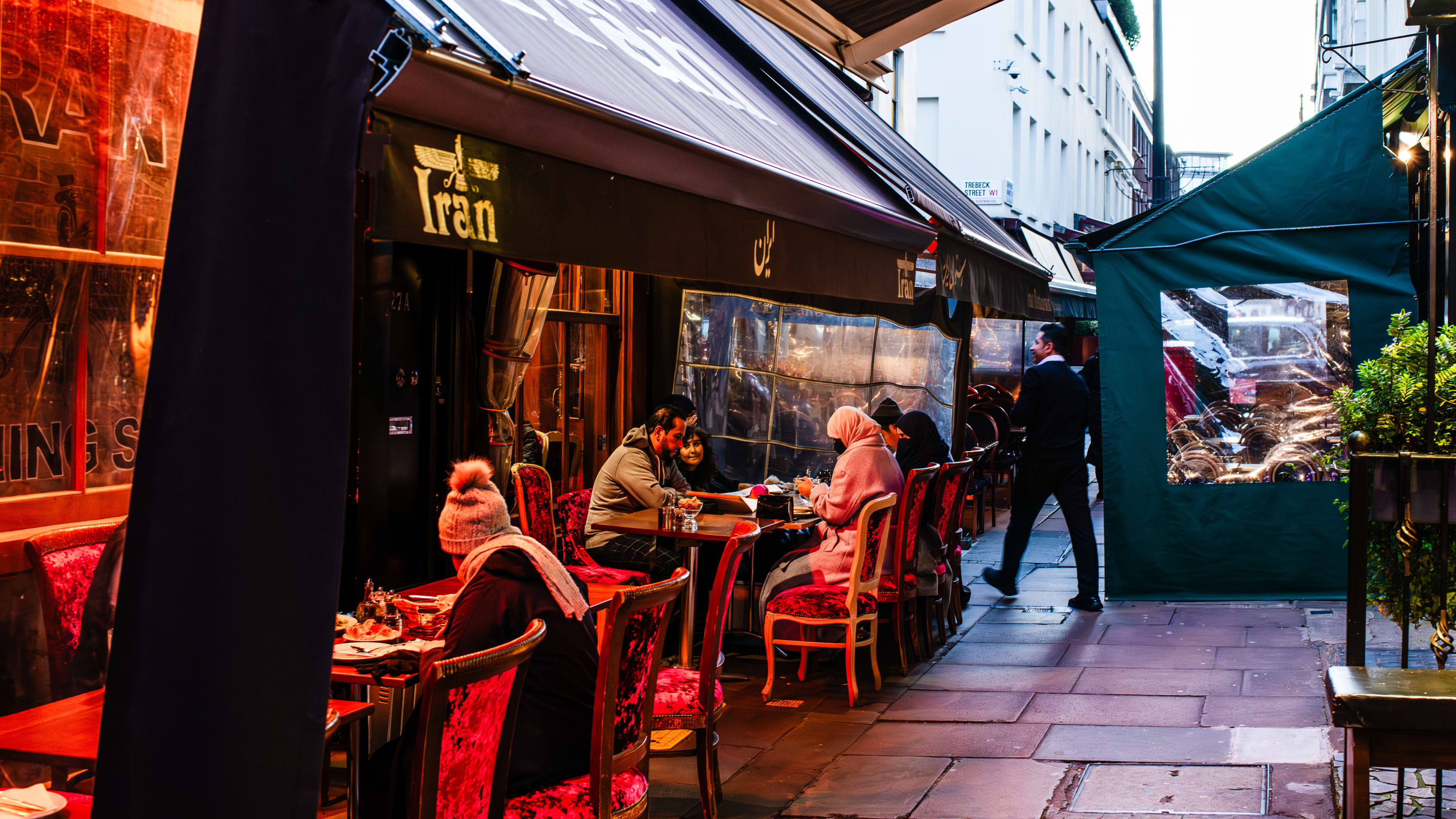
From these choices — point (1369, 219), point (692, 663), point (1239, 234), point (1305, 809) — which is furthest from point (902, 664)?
point (1369, 219)

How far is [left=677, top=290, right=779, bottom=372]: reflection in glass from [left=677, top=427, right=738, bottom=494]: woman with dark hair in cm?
94

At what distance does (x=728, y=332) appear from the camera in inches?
391

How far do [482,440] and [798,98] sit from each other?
307 cm

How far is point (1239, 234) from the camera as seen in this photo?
802cm

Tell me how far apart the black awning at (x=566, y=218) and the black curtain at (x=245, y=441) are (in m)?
0.62

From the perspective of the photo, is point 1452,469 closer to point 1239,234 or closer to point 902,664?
point 902,664

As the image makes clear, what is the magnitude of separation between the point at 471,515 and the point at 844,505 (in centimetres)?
336

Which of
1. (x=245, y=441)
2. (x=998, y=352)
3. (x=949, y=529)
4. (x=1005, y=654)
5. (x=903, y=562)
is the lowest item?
(x=1005, y=654)

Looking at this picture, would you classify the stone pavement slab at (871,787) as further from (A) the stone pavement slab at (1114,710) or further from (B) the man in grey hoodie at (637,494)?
(B) the man in grey hoodie at (637,494)

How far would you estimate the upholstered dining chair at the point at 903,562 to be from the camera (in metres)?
6.68

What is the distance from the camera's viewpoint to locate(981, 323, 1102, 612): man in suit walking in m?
8.30

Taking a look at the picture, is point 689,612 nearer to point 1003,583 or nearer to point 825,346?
point 1003,583

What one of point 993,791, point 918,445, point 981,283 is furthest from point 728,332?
point 993,791

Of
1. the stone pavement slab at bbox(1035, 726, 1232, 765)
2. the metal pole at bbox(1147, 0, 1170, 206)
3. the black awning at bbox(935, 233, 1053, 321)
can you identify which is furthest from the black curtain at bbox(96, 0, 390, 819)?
the metal pole at bbox(1147, 0, 1170, 206)
